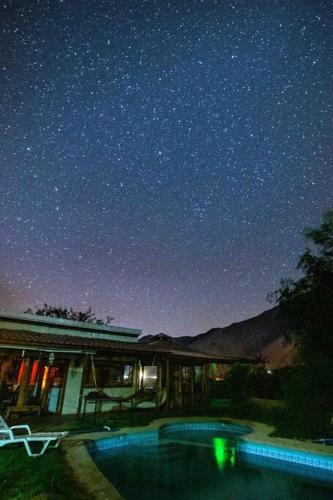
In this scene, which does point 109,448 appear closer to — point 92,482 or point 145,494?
point 145,494

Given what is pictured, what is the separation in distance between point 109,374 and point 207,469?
8895 millimetres

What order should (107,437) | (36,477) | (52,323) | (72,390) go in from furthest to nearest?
(52,323) → (72,390) → (107,437) → (36,477)

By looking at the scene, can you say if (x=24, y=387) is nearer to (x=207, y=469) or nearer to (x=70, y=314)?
(x=207, y=469)

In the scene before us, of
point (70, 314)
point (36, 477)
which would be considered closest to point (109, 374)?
point (36, 477)

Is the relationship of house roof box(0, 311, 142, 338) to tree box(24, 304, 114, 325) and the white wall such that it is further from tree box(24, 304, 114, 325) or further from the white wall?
tree box(24, 304, 114, 325)

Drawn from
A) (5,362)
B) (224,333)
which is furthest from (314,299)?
(224,333)

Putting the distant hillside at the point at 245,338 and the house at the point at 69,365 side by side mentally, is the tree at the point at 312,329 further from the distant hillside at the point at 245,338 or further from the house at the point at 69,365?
the distant hillside at the point at 245,338

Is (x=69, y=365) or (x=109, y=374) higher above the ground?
(x=69, y=365)

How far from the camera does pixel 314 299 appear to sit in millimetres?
12094

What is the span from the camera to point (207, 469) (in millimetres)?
8086

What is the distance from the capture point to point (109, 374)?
16000 millimetres

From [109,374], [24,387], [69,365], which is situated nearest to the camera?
[24,387]

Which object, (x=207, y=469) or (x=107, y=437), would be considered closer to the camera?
(x=207, y=469)

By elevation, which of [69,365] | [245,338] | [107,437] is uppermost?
[245,338]
